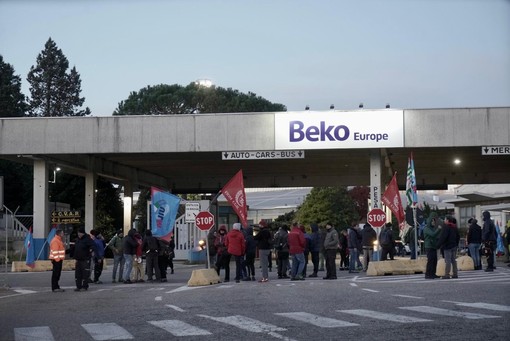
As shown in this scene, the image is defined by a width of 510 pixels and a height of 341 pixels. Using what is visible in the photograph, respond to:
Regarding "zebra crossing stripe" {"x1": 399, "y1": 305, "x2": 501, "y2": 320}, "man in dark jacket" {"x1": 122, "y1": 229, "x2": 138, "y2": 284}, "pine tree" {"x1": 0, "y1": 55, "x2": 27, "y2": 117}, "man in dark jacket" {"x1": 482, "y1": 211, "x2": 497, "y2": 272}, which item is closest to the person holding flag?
"man in dark jacket" {"x1": 122, "y1": 229, "x2": 138, "y2": 284}

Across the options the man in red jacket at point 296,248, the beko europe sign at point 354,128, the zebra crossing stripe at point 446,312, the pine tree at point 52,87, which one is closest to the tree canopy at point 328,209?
the pine tree at point 52,87

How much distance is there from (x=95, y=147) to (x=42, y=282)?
30.6 feet

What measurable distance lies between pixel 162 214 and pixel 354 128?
34.4 feet

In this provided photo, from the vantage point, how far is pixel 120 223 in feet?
190

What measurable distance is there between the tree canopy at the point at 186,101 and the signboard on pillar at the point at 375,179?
4185 centimetres

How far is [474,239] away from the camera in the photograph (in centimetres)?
2811

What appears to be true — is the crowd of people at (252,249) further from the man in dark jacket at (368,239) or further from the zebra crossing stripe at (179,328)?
the zebra crossing stripe at (179,328)

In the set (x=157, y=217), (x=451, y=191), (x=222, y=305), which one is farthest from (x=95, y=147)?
(x=451, y=191)

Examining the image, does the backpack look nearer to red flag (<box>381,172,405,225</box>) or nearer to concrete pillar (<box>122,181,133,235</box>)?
red flag (<box>381,172,405,225</box>)

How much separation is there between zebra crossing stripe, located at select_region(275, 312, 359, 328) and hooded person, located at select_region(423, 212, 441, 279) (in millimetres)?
9580

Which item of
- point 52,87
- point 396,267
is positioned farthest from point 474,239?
point 52,87

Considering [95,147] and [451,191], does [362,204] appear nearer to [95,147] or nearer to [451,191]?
[451,191]

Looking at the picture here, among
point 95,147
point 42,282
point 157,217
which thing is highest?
point 95,147

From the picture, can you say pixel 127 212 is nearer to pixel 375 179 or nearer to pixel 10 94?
pixel 375 179
